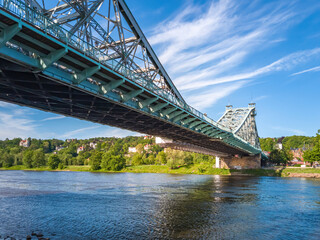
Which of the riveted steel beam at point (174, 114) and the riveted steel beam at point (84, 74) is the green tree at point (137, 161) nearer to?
the riveted steel beam at point (174, 114)

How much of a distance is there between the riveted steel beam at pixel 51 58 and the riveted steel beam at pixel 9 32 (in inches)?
116

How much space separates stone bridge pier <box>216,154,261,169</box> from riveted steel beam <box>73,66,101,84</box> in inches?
3078

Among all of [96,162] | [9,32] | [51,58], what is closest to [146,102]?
[51,58]

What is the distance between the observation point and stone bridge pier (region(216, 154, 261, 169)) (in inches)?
3497

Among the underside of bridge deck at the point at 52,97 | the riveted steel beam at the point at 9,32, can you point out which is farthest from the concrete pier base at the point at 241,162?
the riveted steel beam at the point at 9,32

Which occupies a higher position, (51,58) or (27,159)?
(51,58)

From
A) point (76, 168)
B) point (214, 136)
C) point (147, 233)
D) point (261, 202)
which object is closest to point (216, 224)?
point (147, 233)

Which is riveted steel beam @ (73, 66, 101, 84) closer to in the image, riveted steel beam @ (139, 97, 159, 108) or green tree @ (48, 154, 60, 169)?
riveted steel beam @ (139, 97, 159, 108)

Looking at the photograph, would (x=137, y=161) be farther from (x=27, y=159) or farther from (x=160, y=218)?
(x=160, y=218)

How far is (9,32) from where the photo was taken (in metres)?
13.5

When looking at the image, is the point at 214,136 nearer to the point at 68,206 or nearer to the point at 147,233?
the point at 68,206

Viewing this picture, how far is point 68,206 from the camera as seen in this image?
2614cm

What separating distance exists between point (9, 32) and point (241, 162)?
8639cm

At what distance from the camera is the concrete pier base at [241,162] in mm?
88769
